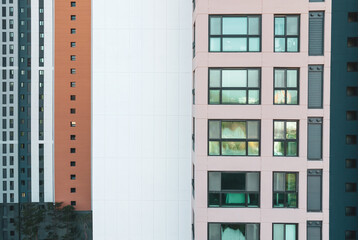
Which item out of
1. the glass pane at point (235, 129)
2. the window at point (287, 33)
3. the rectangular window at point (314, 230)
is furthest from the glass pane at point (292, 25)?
the rectangular window at point (314, 230)

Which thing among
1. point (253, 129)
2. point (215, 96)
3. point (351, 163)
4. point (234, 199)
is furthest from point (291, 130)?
Result: point (351, 163)

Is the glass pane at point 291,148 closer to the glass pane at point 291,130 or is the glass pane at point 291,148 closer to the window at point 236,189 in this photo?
the glass pane at point 291,130

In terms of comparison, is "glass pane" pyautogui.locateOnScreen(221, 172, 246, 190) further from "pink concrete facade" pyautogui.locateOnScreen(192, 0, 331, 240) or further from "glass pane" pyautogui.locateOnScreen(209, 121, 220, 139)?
"glass pane" pyautogui.locateOnScreen(209, 121, 220, 139)

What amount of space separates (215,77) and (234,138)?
2801 mm

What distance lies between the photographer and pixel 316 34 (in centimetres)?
1251

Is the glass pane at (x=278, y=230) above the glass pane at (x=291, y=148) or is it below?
below

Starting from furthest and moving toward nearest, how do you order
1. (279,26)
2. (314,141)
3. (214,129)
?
(314,141) → (214,129) → (279,26)

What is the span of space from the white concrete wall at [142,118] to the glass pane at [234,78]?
219 centimetres

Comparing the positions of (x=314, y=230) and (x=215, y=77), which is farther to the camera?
(x=314, y=230)

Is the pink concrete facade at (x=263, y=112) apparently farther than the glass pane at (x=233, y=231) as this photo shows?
No

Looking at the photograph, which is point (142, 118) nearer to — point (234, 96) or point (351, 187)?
point (234, 96)

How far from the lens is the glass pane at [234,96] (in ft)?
40.5

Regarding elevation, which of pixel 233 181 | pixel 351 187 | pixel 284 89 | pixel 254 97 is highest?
pixel 284 89

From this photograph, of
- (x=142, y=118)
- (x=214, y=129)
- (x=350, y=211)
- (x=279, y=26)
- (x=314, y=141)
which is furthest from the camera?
(x=142, y=118)
